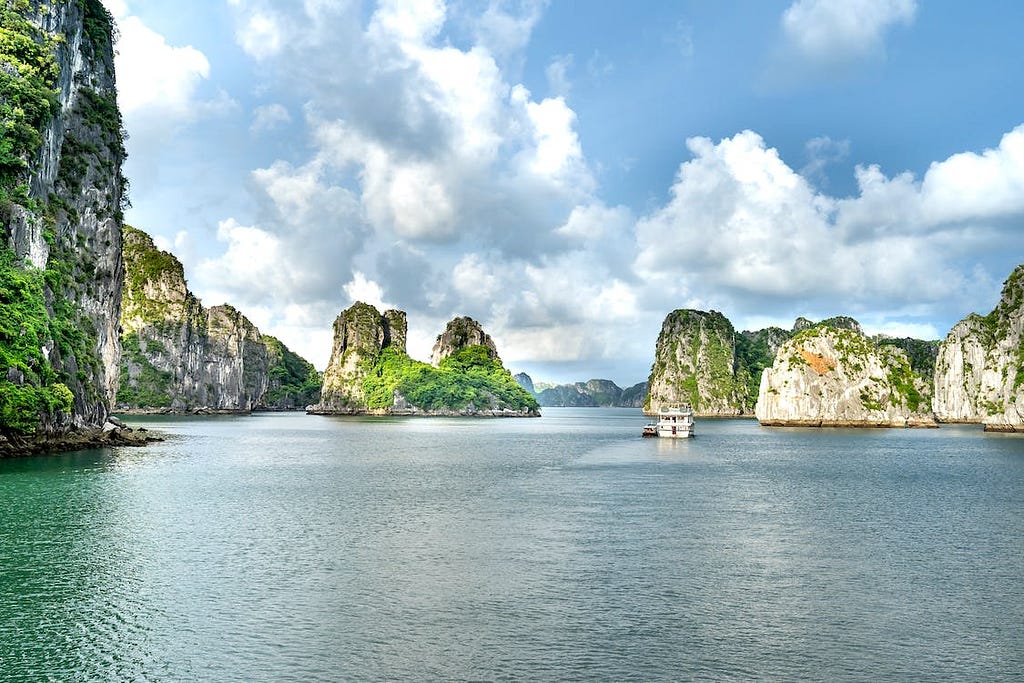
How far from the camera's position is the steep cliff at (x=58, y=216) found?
2694 inches

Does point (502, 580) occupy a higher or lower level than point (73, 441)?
lower

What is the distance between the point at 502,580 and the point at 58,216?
79655 millimetres

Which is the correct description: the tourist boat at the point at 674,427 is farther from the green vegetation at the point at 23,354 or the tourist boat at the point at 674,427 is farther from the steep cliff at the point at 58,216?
the green vegetation at the point at 23,354

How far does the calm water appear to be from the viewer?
19781 mm

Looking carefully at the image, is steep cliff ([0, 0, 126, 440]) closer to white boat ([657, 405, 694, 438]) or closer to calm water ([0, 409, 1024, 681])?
calm water ([0, 409, 1024, 681])

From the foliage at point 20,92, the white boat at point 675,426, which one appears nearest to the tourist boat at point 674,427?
the white boat at point 675,426

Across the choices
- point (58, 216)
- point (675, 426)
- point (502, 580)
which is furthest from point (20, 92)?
point (675, 426)

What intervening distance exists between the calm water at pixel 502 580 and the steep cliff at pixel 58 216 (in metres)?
13.7

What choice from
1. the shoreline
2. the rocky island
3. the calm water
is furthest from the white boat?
the rocky island

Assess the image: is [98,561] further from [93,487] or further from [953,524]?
[953,524]

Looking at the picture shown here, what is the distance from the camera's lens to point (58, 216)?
85688mm

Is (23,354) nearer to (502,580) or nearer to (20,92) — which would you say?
(20,92)

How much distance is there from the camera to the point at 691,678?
18641mm

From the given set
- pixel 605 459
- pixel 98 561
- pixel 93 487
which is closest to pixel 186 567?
pixel 98 561
